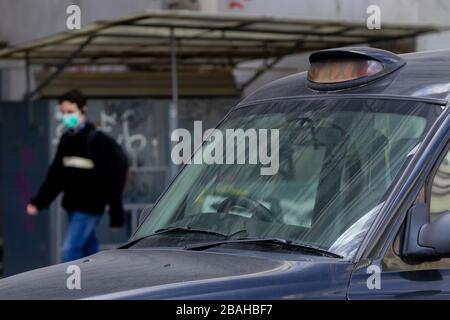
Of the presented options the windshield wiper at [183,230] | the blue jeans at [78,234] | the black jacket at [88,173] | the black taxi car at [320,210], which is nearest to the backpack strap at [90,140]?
the black jacket at [88,173]

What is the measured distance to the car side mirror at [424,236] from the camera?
3672 millimetres

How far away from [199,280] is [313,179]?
0.84 metres

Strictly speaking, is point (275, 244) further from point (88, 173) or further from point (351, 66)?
point (88, 173)

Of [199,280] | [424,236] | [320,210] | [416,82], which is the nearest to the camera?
[199,280]

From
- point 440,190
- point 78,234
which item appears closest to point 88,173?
point 78,234

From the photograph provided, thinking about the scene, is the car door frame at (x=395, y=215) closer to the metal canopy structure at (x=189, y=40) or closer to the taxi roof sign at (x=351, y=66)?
the taxi roof sign at (x=351, y=66)

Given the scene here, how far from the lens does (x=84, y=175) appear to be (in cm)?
966

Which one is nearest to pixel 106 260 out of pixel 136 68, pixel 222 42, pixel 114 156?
pixel 114 156

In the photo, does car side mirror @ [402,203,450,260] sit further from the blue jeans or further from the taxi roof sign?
the blue jeans

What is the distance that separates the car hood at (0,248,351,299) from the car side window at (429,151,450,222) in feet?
1.41

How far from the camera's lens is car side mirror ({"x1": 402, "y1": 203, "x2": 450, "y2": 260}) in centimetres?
367

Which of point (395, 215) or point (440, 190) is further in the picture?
point (440, 190)

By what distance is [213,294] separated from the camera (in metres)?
3.55
